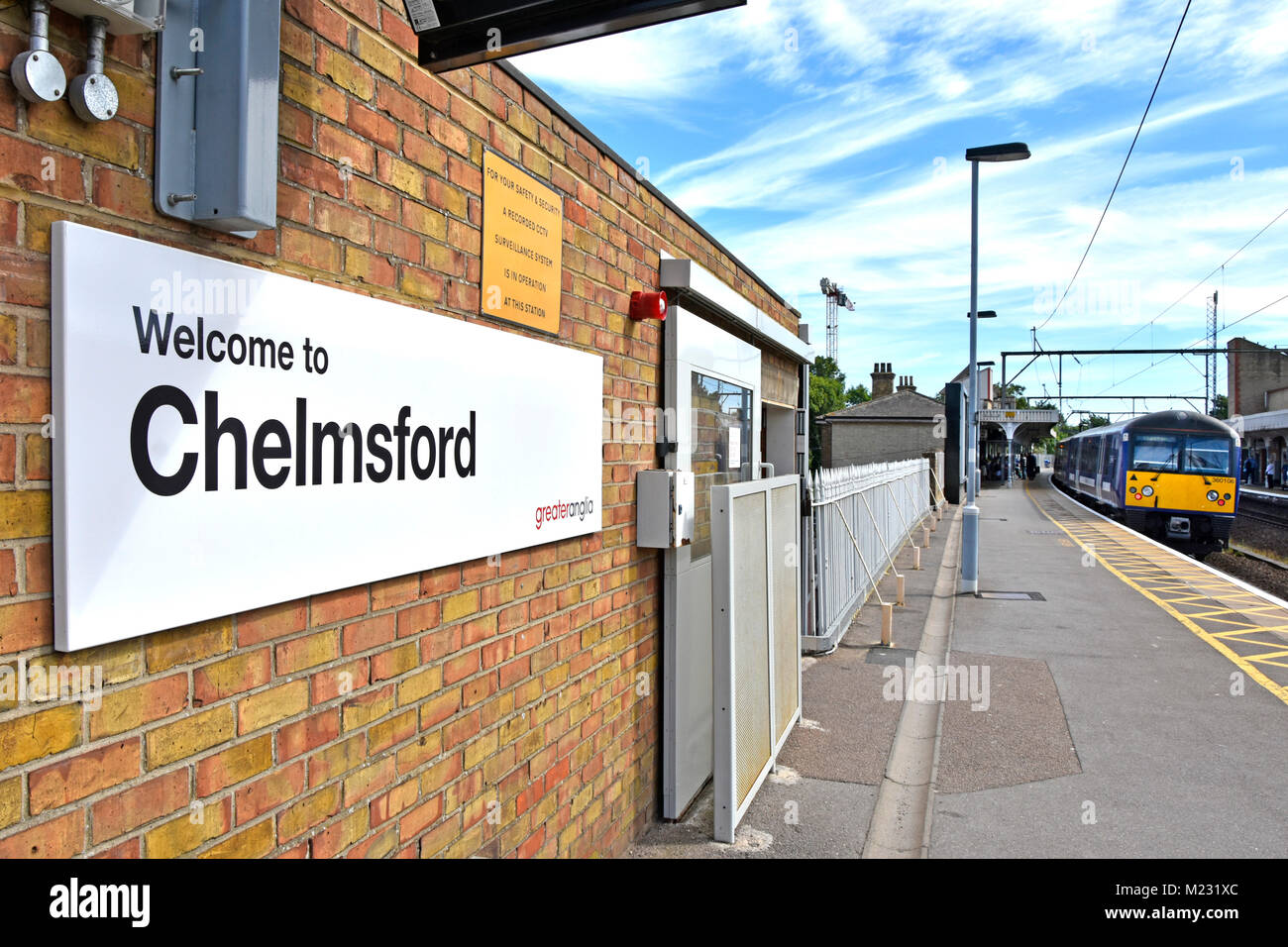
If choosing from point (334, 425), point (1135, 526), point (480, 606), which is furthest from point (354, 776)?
point (1135, 526)

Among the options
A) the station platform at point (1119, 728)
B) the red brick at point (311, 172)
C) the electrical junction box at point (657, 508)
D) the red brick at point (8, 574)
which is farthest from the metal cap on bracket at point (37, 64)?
the station platform at point (1119, 728)

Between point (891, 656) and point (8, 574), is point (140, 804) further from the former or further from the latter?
point (891, 656)

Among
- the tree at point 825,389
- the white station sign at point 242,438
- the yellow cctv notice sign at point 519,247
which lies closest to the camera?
the white station sign at point 242,438

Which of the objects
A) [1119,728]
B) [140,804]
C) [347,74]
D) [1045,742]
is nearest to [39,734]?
[140,804]

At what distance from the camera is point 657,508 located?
4.37 metres

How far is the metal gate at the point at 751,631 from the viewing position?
4289 mm

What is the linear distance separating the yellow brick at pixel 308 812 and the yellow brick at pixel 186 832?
7.7 inches

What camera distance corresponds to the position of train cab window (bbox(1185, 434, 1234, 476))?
2052 centimetres

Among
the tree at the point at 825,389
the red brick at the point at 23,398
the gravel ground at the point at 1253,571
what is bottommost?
the gravel ground at the point at 1253,571

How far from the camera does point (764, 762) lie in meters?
5.07

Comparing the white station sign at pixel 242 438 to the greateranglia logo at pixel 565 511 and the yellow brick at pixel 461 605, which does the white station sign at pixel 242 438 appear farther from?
the greateranglia logo at pixel 565 511

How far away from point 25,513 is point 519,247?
195 cm

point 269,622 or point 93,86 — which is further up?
point 93,86

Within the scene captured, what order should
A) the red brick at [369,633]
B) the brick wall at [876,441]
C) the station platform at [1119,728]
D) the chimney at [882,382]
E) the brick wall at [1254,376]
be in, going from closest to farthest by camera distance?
the red brick at [369,633] → the station platform at [1119,728] → the brick wall at [876,441] → the brick wall at [1254,376] → the chimney at [882,382]
